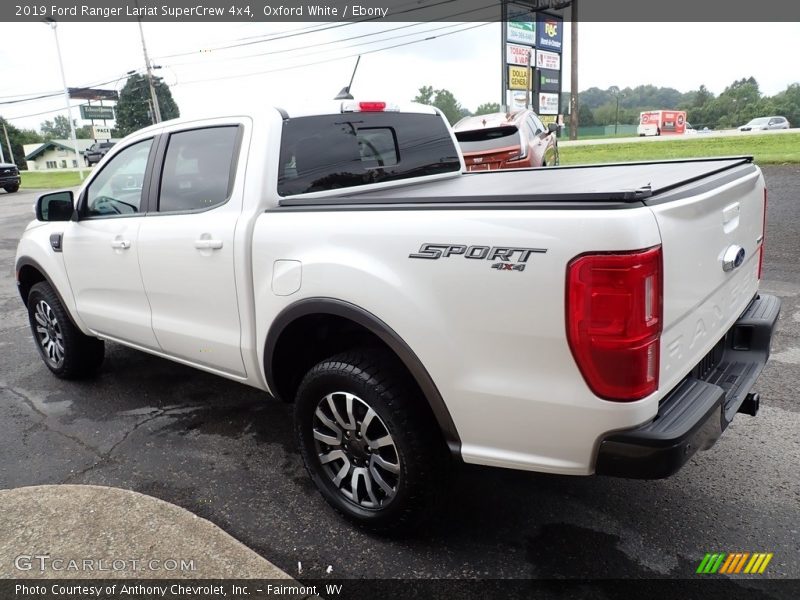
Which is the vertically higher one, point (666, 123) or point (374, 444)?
point (666, 123)

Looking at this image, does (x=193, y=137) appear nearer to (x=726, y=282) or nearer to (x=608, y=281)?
(x=608, y=281)

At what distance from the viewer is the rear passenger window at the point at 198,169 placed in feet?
10.6

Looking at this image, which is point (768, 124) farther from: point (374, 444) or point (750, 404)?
point (374, 444)

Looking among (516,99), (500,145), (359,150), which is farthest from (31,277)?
(516,99)

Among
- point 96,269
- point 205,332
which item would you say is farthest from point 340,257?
point 96,269

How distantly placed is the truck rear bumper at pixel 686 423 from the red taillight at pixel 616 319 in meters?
0.14

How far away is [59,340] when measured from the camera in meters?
4.79

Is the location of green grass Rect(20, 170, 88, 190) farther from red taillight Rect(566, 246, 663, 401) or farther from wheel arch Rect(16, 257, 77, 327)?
red taillight Rect(566, 246, 663, 401)

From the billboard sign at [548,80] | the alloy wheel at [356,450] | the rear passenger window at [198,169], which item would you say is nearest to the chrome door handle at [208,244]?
the rear passenger window at [198,169]

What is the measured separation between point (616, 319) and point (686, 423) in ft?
1.55

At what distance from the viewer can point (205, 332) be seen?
3.36m

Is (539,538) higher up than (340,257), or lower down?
lower down

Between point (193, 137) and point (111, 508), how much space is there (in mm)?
Result: 2017

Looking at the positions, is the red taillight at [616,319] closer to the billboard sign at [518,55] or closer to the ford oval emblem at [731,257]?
the ford oval emblem at [731,257]
